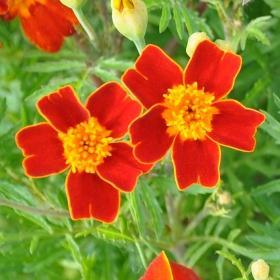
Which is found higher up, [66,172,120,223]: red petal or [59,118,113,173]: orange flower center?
A: [59,118,113,173]: orange flower center

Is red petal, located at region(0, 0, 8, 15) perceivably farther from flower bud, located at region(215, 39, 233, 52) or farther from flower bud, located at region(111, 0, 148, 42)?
flower bud, located at region(215, 39, 233, 52)

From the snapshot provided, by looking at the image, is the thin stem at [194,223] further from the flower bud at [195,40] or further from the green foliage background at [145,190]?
the flower bud at [195,40]

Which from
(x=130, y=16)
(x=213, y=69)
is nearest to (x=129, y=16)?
(x=130, y=16)

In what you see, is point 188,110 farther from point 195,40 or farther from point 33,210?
point 33,210

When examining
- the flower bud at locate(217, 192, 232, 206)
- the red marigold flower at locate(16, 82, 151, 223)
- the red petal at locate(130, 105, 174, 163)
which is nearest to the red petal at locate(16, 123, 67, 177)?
the red marigold flower at locate(16, 82, 151, 223)

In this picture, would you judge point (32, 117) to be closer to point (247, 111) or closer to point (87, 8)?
point (87, 8)
